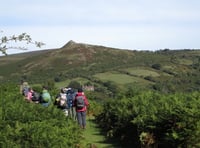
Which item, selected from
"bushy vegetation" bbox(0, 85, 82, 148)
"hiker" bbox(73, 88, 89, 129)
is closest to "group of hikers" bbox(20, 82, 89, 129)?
"hiker" bbox(73, 88, 89, 129)

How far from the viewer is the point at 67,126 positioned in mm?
12352

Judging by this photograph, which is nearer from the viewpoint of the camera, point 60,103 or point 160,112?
point 160,112

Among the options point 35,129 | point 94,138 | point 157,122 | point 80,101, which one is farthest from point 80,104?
point 35,129

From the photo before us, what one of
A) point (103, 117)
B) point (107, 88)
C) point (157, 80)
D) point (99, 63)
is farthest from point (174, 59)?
point (103, 117)

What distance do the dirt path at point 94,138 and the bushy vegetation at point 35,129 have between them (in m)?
1.31

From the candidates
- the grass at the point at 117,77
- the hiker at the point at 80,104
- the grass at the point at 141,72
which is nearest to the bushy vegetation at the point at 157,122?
the hiker at the point at 80,104

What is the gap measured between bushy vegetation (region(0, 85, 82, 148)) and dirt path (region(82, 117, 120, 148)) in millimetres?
1314

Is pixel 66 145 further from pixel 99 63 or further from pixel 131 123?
pixel 99 63

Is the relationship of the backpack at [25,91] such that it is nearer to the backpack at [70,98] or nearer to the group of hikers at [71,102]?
the group of hikers at [71,102]

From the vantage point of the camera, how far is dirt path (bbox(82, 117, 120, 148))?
53.2 feet

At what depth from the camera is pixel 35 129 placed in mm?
11375

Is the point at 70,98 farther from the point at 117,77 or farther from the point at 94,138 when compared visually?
the point at 117,77

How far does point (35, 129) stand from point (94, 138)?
690 cm

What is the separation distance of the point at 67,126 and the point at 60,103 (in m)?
8.19
